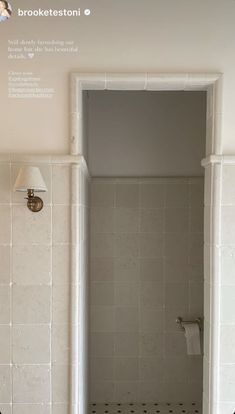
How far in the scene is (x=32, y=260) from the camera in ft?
4.45

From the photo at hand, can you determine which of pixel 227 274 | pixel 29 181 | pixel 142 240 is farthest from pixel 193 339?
pixel 29 181

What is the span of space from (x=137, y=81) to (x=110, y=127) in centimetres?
79

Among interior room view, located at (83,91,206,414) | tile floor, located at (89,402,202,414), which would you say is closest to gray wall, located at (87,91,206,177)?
interior room view, located at (83,91,206,414)

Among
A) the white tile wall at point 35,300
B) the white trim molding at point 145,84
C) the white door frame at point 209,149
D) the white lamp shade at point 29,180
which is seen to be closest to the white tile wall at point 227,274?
the white door frame at point 209,149

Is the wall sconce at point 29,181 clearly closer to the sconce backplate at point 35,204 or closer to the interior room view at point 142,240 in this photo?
the sconce backplate at point 35,204

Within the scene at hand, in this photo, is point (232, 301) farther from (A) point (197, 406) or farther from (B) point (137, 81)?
(A) point (197, 406)

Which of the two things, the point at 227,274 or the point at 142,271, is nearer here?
the point at 227,274

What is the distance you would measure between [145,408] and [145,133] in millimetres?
1677

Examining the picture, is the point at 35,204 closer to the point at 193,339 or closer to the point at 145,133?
the point at 145,133

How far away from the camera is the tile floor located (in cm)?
207

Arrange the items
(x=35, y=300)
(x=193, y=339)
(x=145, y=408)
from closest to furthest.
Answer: (x=35, y=300) → (x=193, y=339) → (x=145, y=408)

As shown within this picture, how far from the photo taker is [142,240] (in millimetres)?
2141

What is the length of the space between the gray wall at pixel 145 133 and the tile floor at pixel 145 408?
1424 millimetres

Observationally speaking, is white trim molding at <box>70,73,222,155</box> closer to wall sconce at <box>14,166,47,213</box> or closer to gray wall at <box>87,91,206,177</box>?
wall sconce at <box>14,166,47,213</box>
